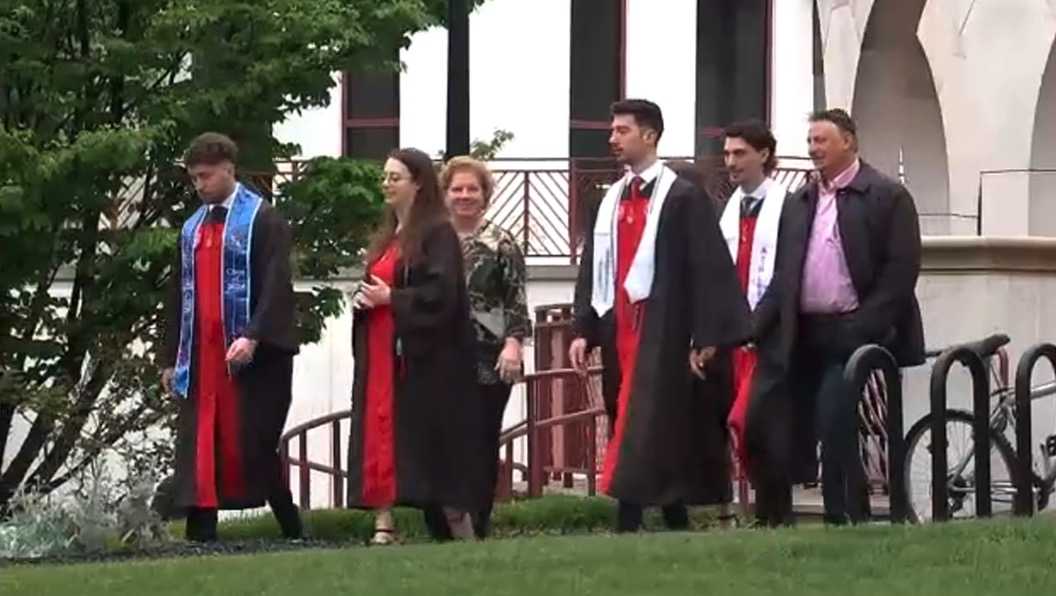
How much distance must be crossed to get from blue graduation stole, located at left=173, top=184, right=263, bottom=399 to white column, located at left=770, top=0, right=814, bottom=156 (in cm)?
1593

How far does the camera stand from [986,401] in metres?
10.8

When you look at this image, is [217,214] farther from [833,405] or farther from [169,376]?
[833,405]

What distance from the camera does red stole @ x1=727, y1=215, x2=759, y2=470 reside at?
10.9 metres

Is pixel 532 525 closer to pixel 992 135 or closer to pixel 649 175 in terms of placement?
pixel 649 175

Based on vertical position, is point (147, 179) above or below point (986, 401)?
above

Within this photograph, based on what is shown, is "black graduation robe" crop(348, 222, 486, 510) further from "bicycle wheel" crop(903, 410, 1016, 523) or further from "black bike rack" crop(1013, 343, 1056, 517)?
"bicycle wheel" crop(903, 410, 1016, 523)

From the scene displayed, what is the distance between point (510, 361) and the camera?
10914 millimetres

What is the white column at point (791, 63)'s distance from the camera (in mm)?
26703

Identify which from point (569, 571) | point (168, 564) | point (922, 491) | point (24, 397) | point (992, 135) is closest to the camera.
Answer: point (569, 571)

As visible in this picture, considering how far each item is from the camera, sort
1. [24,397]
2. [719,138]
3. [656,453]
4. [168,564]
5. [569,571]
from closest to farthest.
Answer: [569,571]
[168,564]
[656,453]
[24,397]
[719,138]

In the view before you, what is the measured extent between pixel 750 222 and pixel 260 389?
2197mm

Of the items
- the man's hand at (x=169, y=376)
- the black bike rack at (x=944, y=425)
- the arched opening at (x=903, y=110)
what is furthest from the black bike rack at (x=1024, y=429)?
the arched opening at (x=903, y=110)

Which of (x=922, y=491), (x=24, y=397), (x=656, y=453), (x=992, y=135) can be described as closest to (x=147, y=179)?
(x=24, y=397)

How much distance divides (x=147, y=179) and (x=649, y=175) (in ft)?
9.49
